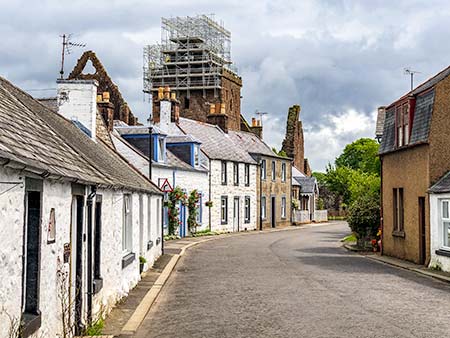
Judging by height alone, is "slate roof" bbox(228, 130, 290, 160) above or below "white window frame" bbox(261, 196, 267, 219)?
above

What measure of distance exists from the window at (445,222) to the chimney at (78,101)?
37.0ft

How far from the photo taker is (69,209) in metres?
9.60

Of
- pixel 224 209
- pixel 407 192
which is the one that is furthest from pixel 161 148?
pixel 407 192

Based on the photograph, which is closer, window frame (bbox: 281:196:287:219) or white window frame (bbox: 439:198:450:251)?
white window frame (bbox: 439:198:450:251)

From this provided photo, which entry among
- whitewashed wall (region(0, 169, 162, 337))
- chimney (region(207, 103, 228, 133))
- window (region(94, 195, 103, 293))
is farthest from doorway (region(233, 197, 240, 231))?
window (region(94, 195, 103, 293))

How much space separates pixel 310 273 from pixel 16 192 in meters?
15.1

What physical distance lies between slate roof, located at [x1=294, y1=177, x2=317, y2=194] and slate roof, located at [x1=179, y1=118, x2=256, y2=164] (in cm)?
2135

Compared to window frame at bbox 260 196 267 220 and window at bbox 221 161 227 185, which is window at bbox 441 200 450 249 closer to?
window at bbox 221 161 227 185

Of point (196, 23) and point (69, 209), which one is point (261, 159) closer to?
point (196, 23)

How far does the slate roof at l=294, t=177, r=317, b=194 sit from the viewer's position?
7738cm

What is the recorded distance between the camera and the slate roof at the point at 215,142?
165 ft

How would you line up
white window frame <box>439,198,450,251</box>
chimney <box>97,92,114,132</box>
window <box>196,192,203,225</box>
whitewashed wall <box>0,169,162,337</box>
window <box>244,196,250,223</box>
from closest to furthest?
whitewashed wall <box>0,169,162,337</box> → white window frame <box>439,198,450,251</box> → chimney <box>97,92,114,132</box> → window <box>196,192,203,225</box> → window <box>244,196,250,223</box>

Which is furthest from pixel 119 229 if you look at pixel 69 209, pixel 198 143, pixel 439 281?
pixel 198 143

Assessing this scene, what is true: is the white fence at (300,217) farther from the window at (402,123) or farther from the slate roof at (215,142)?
the window at (402,123)
